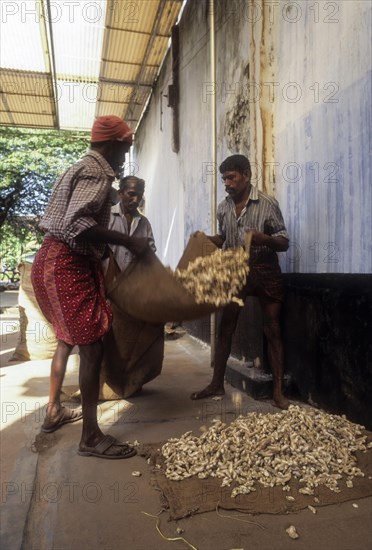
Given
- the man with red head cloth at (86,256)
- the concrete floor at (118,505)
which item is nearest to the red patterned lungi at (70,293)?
the man with red head cloth at (86,256)

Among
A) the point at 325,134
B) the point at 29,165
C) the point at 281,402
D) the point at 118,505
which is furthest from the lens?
the point at 29,165

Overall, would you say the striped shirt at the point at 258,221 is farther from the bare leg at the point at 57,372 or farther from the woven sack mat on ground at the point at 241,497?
the woven sack mat on ground at the point at 241,497

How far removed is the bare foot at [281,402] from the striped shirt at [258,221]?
0.99 metres

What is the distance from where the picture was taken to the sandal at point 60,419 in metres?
2.85

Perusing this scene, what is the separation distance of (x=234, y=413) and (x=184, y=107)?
5.45 meters

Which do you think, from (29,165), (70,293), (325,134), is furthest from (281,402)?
(29,165)

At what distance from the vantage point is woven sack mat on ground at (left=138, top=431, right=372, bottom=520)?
76.2 inches

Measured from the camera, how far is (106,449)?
7.97 feet

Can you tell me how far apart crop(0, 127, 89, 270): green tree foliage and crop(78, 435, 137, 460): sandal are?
43.2 feet

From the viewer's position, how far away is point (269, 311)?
3.28 m

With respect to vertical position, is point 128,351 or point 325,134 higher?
point 325,134

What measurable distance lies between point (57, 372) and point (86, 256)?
2.86 ft

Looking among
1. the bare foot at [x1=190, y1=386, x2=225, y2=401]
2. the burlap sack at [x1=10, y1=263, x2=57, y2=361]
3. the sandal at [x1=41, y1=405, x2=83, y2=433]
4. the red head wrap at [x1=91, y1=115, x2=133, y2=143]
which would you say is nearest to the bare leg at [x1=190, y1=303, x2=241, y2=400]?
the bare foot at [x1=190, y1=386, x2=225, y2=401]

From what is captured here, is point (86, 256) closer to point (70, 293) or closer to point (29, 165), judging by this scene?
point (70, 293)
